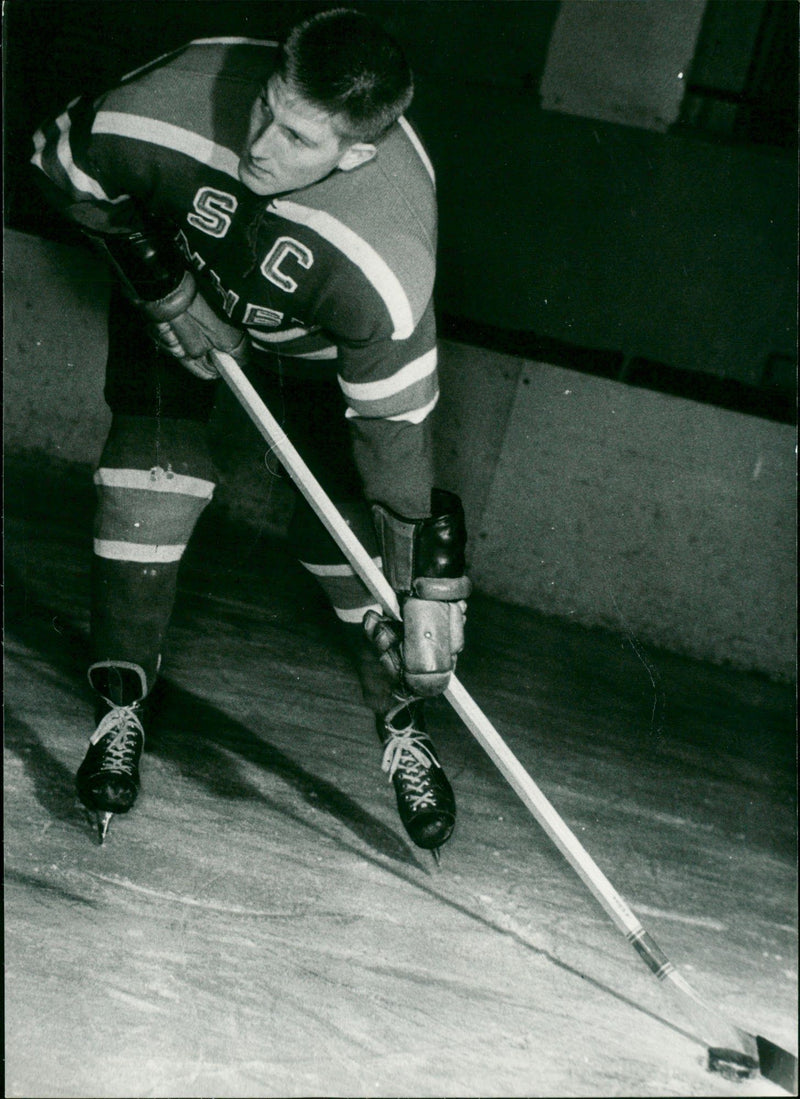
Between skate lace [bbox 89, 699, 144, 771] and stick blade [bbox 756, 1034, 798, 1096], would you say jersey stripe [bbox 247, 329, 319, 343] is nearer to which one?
skate lace [bbox 89, 699, 144, 771]

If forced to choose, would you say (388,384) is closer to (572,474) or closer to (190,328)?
(190,328)

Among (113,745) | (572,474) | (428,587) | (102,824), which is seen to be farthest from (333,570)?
(572,474)

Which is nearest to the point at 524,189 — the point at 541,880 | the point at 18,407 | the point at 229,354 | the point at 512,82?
the point at 512,82

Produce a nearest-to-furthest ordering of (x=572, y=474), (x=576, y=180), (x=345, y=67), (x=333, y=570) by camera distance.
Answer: (x=345, y=67) → (x=333, y=570) → (x=572, y=474) → (x=576, y=180)

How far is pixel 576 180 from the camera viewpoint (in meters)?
4.17

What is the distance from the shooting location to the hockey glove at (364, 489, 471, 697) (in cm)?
188

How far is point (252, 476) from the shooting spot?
402 cm

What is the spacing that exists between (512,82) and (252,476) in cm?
196

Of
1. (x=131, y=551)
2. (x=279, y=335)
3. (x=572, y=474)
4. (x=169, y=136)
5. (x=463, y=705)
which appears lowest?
(x=572, y=474)

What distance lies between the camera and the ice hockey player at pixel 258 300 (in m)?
1.68

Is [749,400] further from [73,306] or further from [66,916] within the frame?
[66,916]

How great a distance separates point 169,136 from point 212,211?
0.47 feet

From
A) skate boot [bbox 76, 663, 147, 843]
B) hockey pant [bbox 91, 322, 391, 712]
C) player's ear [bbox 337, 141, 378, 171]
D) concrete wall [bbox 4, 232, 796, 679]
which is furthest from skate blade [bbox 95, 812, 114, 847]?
concrete wall [bbox 4, 232, 796, 679]

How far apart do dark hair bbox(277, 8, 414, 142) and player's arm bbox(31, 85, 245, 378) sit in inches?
13.7
